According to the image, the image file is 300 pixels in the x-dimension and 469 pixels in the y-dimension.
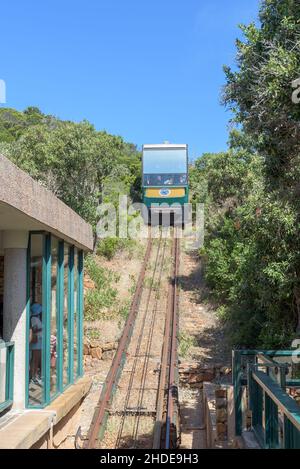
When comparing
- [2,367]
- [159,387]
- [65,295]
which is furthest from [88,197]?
[2,367]

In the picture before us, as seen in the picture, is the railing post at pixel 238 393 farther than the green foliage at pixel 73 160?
No

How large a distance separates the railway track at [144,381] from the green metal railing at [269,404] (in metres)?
3.71

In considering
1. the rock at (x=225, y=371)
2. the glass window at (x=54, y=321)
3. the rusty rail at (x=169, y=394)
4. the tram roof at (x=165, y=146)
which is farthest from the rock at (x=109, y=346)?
the tram roof at (x=165, y=146)

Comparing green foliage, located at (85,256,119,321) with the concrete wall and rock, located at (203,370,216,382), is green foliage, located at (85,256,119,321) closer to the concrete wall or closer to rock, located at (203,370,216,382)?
rock, located at (203,370,216,382)

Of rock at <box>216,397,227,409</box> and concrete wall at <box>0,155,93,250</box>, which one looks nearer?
concrete wall at <box>0,155,93,250</box>

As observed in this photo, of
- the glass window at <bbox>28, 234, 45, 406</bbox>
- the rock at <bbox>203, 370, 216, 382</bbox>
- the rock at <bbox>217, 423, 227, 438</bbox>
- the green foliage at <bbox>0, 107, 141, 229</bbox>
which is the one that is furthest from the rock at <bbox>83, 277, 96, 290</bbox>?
the glass window at <bbox>28, 234, 45, 406</bbox>

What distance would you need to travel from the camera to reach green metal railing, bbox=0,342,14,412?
249 inches

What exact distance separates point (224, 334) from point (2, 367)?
37.6ft

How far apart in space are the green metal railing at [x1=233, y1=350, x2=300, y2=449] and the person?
2.61 metres

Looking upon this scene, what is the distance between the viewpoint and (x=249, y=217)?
13.4 m

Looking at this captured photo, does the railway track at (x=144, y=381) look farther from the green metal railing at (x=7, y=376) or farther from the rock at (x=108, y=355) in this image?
the green metal railing at (x=7, y=376)

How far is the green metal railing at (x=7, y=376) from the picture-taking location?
6336mm

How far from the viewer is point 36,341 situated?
23.7 ft
